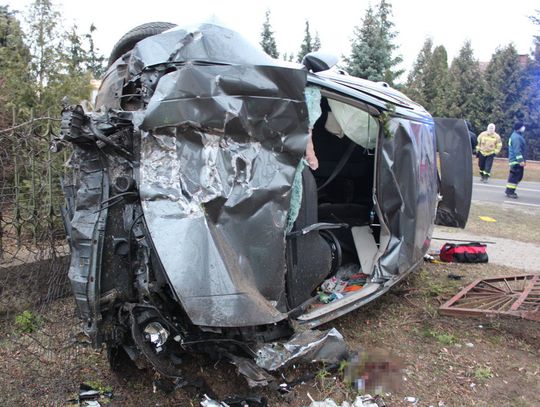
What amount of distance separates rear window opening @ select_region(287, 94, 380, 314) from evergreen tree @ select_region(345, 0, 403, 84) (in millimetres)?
13317

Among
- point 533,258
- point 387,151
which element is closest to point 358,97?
point 387,151

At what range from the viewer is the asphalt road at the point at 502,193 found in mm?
11743

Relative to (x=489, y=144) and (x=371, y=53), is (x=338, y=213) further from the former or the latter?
(x=371, y=53)

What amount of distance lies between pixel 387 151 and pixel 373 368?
1.69 m

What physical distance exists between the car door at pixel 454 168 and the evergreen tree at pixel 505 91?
2376 cm

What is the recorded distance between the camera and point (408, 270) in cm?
419

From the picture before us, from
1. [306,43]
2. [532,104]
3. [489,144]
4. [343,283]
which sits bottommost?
[343,283]

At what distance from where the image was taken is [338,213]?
5.34m

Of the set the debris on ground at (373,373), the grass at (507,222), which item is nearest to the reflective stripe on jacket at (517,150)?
the grass at (507,222)

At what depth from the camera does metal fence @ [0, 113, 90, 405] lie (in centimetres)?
331

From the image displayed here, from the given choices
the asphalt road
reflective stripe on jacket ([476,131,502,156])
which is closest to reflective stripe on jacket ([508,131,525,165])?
the asphalt road

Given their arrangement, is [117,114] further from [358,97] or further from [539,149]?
[539,149]

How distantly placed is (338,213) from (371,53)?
1434 cm

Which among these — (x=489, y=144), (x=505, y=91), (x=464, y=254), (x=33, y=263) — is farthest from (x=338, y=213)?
(x=505, y=91)
